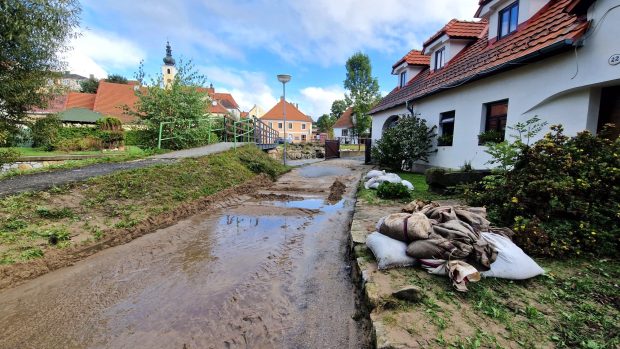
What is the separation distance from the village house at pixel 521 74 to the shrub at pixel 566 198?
70.0 inches

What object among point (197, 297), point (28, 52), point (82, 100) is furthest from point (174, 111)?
point (82, 100)

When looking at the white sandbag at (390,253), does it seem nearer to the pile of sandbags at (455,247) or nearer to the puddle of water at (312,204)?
the pile of sandbags at (455,247)

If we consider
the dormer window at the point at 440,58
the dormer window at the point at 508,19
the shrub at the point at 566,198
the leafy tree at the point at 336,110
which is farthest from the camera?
the leafy tree at the point at 336,110

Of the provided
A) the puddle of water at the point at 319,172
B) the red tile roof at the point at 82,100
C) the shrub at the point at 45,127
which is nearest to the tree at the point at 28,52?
the shrub at the point at 45,127

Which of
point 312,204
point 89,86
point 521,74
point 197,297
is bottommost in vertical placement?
point 197,297

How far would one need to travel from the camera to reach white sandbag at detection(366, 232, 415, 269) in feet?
10.6

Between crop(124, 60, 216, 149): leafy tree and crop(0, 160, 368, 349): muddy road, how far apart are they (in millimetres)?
8964

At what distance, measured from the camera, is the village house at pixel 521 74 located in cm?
516

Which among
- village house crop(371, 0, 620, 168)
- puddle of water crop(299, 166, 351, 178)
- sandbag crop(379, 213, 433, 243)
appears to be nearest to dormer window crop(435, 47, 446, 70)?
village house crop(371, 0, 620, 168)

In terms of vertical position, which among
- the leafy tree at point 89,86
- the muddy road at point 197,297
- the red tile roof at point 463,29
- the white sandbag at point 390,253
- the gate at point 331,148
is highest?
the leafy tree at point 89,86

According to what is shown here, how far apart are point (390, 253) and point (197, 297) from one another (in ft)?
7.22

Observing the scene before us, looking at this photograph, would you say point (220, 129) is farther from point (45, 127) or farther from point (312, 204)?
point (312, 204)

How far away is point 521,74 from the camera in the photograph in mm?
6816

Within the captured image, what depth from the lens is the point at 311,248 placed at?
4.55 m
